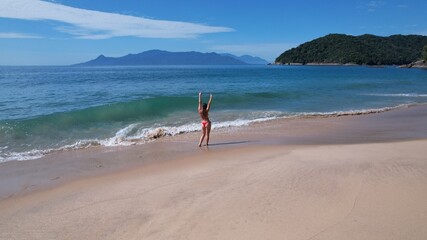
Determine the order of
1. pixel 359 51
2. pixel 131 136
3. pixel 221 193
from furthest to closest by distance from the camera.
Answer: pixel 359 51 < pixel 131 136 < pixel 221 193

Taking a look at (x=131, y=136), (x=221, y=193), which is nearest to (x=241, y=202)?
(x=221, y=193)

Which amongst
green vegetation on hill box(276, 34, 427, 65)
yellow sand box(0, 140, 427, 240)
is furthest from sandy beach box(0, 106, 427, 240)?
green vegetation on hill box(276, 34, 427, 65)

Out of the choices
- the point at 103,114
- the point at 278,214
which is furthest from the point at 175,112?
the point at 278,214

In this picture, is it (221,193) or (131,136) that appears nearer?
(221,193)

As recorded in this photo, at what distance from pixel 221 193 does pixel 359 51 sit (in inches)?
7387

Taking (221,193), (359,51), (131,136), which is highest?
(359,51)

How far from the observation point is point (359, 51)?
573ft

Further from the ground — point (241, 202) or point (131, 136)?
point (241, 202)

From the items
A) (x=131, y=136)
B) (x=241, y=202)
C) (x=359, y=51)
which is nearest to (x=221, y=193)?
(x=241, y=202)

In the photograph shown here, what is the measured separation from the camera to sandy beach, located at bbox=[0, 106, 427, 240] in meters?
4.63

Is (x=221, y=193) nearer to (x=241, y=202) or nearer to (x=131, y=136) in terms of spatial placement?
(x=241, y=202)

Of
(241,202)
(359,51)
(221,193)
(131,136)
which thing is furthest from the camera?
(359,51)

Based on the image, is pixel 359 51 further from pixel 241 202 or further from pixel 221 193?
pixel 241 202

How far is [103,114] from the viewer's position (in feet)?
57.3
